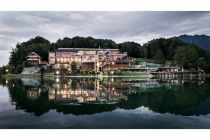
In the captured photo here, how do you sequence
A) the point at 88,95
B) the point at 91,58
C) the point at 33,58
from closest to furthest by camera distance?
the point at 88,95
the point at 33,58
the point at 91,58

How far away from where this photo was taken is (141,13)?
12.0 meters

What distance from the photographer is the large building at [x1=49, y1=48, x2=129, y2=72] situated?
28.5m

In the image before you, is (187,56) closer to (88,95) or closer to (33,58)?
(33,58)

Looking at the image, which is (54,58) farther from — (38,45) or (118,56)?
(118,56)

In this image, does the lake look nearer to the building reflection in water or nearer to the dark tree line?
the building reflection in water

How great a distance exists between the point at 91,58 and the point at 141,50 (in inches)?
213

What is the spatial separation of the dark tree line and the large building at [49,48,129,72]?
1.77 ft

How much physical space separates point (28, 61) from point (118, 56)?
8.65 meters

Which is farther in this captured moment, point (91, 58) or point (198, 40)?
point (91, 58)

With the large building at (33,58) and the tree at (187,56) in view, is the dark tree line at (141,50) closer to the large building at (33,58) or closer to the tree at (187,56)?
the tree at (187,56)

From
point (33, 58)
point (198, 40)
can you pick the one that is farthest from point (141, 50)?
point (33, 58)

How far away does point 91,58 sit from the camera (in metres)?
30.4

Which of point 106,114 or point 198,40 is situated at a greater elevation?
point 198,40

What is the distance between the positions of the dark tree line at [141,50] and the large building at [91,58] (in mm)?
538
